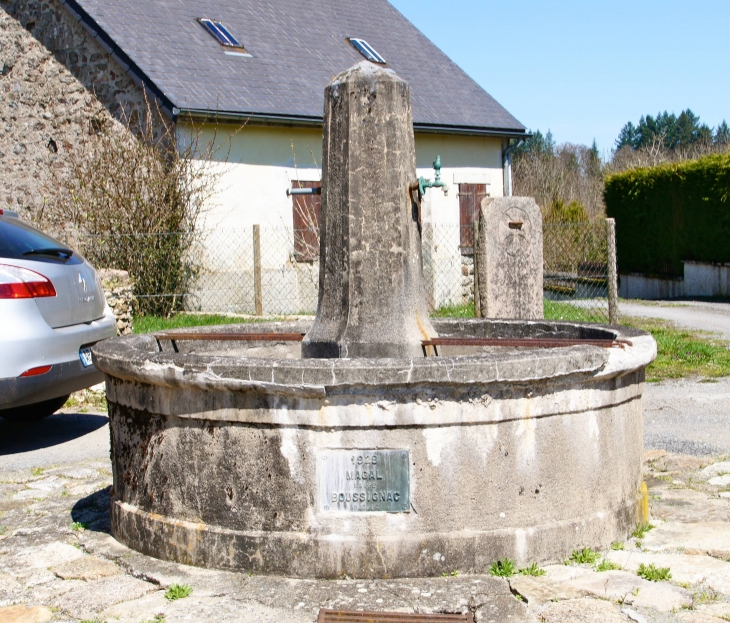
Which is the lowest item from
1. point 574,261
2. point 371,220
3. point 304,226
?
point 574,261

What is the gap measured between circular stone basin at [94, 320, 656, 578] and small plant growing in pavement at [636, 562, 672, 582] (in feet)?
1.02

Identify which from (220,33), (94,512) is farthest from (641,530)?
(220,33)

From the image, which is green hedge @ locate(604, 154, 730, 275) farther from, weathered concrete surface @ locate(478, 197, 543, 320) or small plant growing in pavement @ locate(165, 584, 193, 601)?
small plant growing in pavement @ locate(165, 584, 193, 601)

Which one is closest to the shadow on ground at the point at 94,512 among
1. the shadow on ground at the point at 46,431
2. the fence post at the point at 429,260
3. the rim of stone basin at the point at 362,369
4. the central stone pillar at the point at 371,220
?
the rim of stone basin at the point at 362,369

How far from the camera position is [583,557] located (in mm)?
4105

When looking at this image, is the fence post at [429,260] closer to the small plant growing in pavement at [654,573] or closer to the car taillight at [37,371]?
the car taillight at [37,371]

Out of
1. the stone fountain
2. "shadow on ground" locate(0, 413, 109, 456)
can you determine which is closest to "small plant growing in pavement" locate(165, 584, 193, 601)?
the stone fountain

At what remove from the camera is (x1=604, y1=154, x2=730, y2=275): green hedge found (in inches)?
776

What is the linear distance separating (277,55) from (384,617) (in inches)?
636

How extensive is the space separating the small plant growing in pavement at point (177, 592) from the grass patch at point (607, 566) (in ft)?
5.47

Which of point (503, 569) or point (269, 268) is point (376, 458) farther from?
point (269, 268)

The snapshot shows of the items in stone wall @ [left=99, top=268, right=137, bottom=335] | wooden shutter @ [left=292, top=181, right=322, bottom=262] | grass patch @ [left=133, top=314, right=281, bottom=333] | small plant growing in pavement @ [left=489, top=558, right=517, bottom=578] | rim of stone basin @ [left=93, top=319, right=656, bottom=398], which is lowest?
small plant growing in pavement @ [left=489, top=558, right=517, bottom=578]

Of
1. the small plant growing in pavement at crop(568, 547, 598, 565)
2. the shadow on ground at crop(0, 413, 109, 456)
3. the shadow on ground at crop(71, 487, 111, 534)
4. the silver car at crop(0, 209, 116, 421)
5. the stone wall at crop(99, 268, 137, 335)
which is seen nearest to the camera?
the small plant growing in pavement at crop(568, 547, 598, 565)

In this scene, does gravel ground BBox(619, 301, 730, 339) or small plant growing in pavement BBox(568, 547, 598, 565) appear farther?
gravel ground BBox(619, 301, 730, 339)
